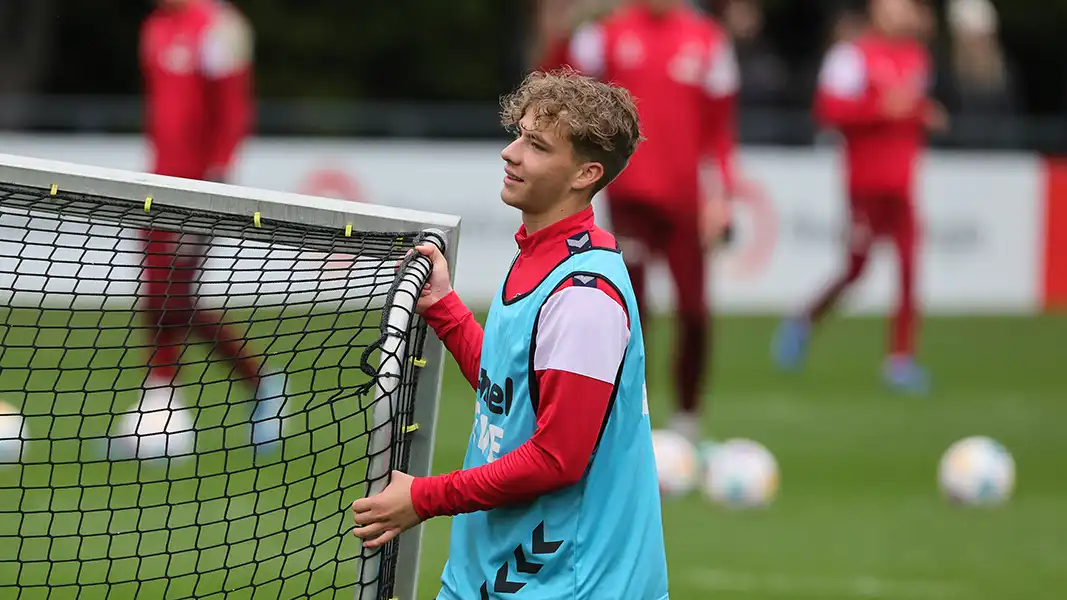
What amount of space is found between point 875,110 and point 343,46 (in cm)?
1103

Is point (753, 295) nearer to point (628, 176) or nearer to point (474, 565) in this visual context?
point (628, 176)

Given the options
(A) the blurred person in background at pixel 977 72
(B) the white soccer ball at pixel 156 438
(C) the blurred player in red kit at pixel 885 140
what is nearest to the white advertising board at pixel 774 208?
(A) the blurred person in background at pixel 977 72

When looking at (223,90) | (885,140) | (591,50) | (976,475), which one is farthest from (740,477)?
(885,140)

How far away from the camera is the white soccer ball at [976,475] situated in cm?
750

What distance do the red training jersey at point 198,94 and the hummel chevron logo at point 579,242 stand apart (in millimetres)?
5608

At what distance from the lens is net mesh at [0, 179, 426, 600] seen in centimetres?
388

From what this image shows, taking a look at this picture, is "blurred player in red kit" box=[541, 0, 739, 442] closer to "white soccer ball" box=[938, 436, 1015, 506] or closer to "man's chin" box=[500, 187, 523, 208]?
"white soccer ball" box=[938, 436, 1015, 506]

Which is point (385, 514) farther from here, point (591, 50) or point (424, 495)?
point (591, 50)

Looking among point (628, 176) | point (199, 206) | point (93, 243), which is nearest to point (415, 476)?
point (199, 206)

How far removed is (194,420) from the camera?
6484 mm

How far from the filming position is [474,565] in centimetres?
360

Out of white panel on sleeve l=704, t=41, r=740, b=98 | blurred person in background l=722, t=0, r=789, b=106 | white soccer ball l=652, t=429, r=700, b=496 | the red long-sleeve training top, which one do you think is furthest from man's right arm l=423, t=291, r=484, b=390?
blurred person in background l=722, t=0, r=789, b=106

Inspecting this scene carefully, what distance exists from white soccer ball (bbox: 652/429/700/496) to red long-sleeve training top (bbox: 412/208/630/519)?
3.84 metres

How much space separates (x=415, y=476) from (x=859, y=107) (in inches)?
314
